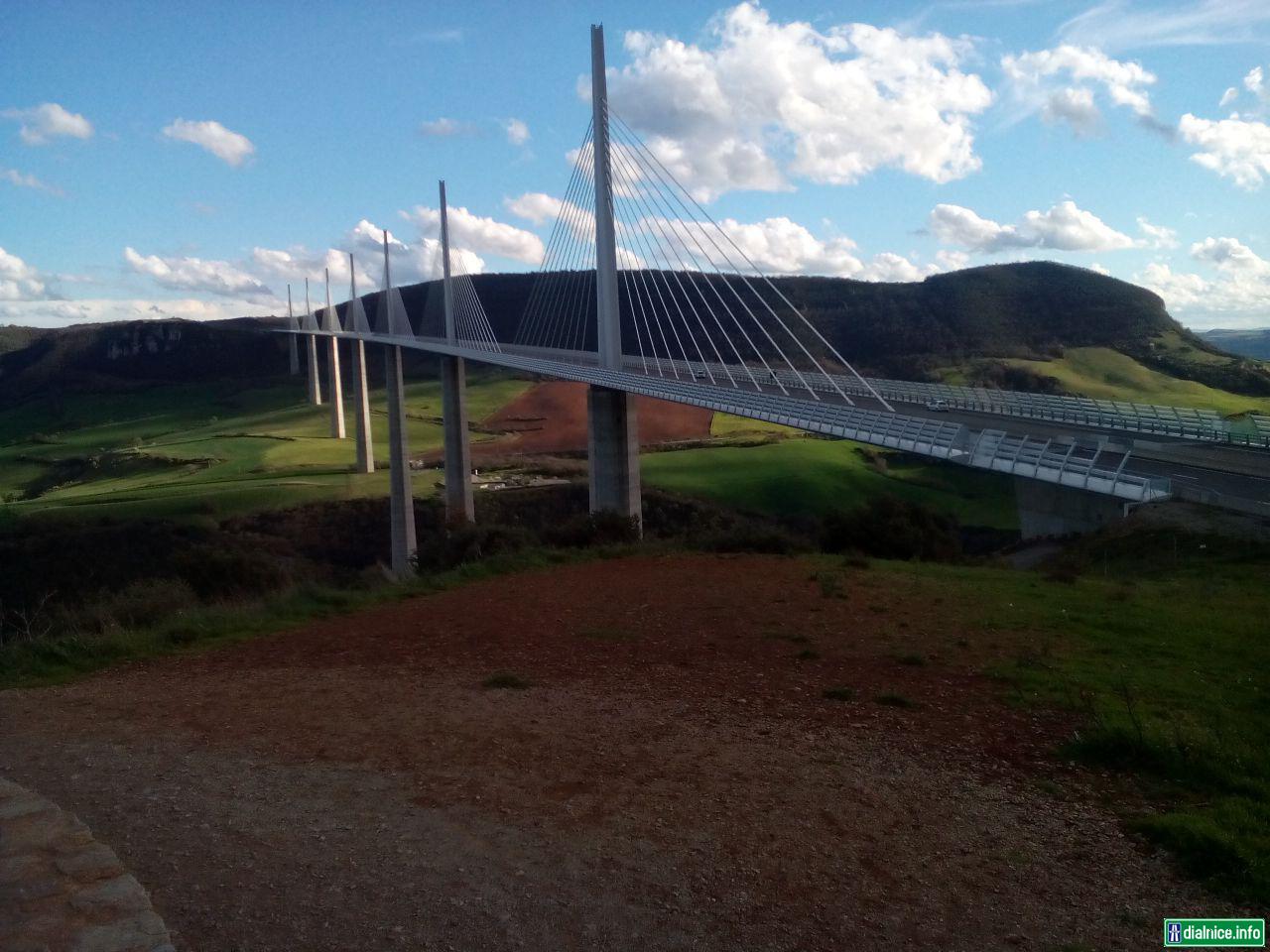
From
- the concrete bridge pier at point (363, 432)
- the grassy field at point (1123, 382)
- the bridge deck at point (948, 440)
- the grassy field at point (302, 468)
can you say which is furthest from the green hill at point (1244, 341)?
the bridge deck at point (948, 440)

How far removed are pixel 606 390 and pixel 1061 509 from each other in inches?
481

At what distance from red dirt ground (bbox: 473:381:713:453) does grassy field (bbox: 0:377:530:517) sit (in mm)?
2819

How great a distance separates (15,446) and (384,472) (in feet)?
129

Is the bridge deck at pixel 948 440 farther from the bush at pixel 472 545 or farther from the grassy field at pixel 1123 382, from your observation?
the grassy field at pixel 1123 382

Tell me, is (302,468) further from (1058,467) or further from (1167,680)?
(1167,680)

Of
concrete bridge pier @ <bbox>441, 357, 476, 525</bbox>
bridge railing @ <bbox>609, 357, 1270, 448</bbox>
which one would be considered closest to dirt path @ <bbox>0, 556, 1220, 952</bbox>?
bridge railing @ <bbox>609, 357, 1270, 448</bbox>

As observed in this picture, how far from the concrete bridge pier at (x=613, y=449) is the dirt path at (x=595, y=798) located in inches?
603

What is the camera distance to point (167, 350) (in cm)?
11638

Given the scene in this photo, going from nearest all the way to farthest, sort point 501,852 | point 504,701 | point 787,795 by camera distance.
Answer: point 501,852, point 787,795, point 504,701

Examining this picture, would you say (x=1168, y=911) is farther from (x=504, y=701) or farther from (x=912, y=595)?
(x=912, y=595)

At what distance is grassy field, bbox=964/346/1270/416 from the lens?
4697cm

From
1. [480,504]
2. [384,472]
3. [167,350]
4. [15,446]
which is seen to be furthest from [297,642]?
[167,350]

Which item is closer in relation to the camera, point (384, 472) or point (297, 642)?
point (297, 642)

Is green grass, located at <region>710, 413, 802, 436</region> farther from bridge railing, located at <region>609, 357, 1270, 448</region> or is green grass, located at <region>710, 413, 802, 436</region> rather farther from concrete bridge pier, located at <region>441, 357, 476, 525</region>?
bridge railing, located at <region>609, 357, 1270, 448</region>
